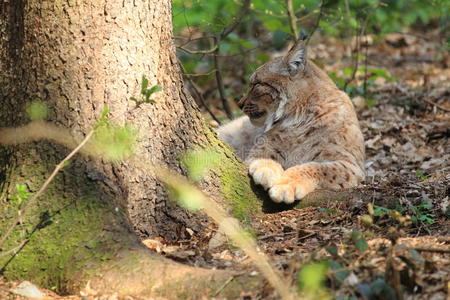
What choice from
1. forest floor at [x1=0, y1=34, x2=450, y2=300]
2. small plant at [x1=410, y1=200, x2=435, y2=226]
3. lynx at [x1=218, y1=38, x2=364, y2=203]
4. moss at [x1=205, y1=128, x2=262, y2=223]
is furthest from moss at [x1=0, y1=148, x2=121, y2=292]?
small plant at [x1=410, y1=200, x2=435, y2=226]

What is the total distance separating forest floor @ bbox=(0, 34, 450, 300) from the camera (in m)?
2.55

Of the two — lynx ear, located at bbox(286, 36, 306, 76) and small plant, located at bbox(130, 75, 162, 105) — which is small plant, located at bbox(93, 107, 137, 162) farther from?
lynx ear, located at bbox(286, 36, 306, 76)

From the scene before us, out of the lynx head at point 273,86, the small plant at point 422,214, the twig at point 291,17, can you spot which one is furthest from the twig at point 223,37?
the small plant at point 422,214

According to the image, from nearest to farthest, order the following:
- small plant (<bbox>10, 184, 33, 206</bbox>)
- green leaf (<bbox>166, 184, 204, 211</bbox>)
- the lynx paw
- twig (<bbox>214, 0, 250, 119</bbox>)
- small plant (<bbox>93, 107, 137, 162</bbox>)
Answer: small plant (<bbox>10, 184, 33, 206</bbox>), small plant (<bbox>93, 107, 137, 162</bbox>), green leaf (<bbox>166, 184, 204, 211</bbox>), the lynx paw, twig (<bbox>214, 0, 250, 119</bbox>)

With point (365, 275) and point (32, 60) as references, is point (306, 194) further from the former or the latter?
point (32, 60)

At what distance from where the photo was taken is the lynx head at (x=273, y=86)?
5281mm

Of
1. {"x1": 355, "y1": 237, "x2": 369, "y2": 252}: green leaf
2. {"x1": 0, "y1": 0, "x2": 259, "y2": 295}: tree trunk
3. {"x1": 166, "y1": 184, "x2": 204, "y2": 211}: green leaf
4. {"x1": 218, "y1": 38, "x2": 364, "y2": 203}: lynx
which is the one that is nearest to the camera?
{"x1": 355, "y1": 237, "x2": 369, "y2": 252}: green leaf

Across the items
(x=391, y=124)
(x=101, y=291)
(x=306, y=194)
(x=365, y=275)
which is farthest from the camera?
(x=391, y=124)

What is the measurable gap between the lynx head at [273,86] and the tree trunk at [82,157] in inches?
75.9

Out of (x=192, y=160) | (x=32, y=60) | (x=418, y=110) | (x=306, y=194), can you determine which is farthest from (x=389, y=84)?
(x=32, y=60)

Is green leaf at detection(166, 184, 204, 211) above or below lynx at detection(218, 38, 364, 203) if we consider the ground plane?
below

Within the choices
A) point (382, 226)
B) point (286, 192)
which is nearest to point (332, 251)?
point (382, 226)

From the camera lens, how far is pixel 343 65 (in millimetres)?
9586

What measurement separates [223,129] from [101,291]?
3.37 m
